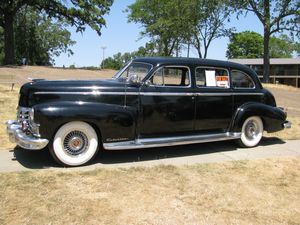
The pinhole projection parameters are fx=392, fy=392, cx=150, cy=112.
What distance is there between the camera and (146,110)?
702 centimetres

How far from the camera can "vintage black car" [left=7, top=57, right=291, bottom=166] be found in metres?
6.32

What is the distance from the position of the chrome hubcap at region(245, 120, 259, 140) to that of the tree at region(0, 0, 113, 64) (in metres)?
24.7

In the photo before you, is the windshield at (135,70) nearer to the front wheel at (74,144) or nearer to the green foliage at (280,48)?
the front wheel at (74,144)

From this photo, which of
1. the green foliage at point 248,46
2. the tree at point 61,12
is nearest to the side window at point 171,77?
the tree at point 61,12

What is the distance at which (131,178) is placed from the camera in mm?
5961

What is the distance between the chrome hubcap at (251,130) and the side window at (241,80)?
81 centimetres

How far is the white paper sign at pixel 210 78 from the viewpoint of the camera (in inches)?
311

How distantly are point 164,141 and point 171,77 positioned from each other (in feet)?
4.29

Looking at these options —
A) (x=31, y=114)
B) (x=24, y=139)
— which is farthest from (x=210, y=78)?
(x=24, y=139)


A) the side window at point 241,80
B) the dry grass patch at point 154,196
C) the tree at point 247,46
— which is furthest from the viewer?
the tree at point 247,46

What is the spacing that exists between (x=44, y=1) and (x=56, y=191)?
1135 inches

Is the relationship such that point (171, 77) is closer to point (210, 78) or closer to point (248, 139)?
point (210, 78)

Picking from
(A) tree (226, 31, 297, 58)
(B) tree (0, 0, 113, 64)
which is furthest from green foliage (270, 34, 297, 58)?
(B) tree (0, 0, 113, 64)

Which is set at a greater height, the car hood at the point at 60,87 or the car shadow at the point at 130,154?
the car hood at the point at 60,87
